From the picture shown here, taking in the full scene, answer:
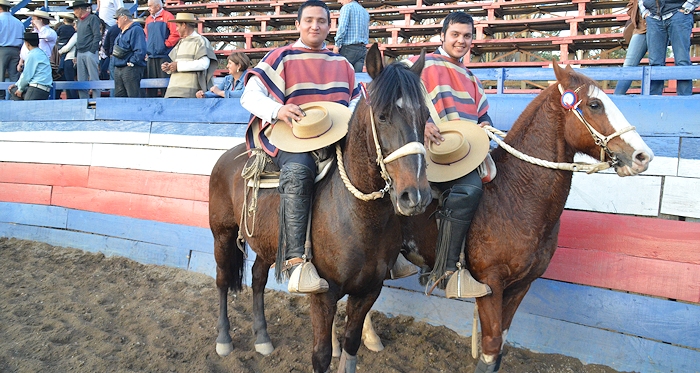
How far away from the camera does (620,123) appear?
9.99ft

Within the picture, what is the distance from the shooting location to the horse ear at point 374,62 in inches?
102

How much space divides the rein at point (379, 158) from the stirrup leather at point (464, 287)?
91cm

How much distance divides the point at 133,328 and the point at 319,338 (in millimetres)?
2188

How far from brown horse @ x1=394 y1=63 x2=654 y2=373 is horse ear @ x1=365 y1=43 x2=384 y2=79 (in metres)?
1.21

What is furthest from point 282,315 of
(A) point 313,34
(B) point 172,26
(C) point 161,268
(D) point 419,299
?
(B) point 172,26

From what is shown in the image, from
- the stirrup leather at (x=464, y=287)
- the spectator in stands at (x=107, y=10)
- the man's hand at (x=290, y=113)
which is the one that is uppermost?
the spectator in stands at (x=107, y=10)

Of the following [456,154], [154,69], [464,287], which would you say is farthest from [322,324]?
[154,69]

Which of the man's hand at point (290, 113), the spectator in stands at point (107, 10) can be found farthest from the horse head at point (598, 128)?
the spectator in stands at point (107, 10)

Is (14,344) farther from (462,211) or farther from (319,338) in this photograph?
(462,211)

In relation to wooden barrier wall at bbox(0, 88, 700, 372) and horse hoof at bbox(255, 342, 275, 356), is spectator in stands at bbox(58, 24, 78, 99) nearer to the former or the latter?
wooden barrier wall at bbox(0, 88, 700, 372)

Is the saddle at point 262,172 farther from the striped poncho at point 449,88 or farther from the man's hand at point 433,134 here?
the striped poncho at point 449,88

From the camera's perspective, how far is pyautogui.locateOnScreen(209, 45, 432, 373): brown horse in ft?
8.19

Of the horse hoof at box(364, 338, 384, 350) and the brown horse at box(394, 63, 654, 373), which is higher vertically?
the brown horse at box(394, 63, 654, 373)

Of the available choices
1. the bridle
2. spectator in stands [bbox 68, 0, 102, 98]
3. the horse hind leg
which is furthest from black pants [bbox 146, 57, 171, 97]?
the bridle
